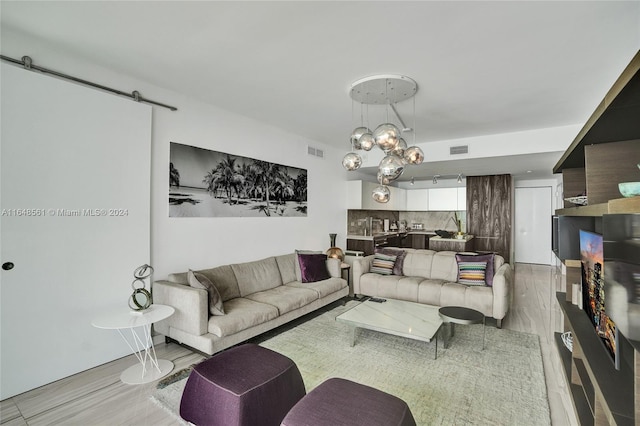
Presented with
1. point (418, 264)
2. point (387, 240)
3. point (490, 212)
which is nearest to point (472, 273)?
point (418, 264)

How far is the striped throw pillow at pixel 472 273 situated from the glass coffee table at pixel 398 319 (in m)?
0.97

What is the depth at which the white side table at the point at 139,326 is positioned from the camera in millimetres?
2512

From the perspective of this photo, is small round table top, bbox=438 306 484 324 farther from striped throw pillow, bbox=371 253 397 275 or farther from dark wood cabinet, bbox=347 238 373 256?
dark wood cabinet, bbox=347 238 373 256

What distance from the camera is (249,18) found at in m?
2.14

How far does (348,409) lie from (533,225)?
28.9ft

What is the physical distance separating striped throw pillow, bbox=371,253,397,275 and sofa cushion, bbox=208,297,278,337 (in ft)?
6.56

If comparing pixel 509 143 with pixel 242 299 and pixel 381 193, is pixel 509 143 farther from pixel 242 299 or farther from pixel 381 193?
pixel 242 299

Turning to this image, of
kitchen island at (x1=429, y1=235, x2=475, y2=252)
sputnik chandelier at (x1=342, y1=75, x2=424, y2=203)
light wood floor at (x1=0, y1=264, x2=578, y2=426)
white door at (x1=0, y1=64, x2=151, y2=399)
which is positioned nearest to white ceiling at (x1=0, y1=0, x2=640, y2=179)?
sputnik chandelier at (x1=342, y1=75, x2=424, y2=203)

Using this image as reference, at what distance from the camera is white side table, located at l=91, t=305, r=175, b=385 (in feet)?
Answer: 8.24

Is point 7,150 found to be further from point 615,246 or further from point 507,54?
point 507,54

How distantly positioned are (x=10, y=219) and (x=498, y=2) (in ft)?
12.5

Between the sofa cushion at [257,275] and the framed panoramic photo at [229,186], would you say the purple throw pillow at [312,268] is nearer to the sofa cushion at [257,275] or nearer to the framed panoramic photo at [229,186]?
the sofa cushion at [257,275]

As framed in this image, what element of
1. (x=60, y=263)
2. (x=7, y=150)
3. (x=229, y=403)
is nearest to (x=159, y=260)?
(x=60, y=263)

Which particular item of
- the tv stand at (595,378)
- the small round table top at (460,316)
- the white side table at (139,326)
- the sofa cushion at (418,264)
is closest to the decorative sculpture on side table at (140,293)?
the white side table at (139,326)
